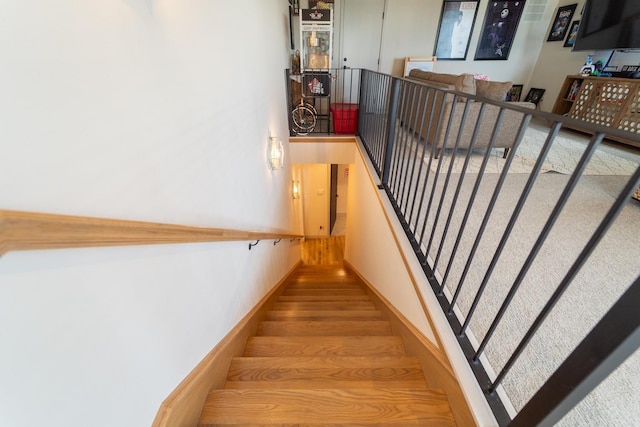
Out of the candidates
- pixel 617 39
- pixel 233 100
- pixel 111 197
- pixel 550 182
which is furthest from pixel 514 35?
pixel 111 197

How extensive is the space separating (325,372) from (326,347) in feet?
0.70

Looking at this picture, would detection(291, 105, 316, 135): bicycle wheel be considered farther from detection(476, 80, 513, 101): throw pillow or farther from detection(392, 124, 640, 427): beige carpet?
detection(392, 124, 640, 427): beige carpet

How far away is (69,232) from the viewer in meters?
0.60

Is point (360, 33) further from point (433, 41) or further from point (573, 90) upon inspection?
point (573, 90)

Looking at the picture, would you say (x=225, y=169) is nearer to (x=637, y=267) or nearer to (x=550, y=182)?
(x=637, y=267)

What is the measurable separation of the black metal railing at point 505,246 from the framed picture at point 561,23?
13.4 feet

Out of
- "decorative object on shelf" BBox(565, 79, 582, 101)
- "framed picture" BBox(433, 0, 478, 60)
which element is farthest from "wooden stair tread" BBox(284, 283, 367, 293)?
"framed picture" BBox(433, 0, 478, 60)

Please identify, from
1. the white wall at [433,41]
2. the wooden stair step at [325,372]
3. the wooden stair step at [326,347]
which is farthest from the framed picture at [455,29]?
the wooden stair step at [325,372]

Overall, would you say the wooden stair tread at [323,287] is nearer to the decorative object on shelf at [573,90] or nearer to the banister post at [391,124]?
the banister post at [391,124]

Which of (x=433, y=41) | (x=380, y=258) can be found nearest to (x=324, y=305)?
(x=380, y=258)

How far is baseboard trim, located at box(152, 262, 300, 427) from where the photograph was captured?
3.37 ft

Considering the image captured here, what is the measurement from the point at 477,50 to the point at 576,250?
6266mm

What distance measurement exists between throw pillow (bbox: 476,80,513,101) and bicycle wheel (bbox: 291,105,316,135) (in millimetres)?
2425

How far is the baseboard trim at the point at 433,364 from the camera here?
43.1 inches
